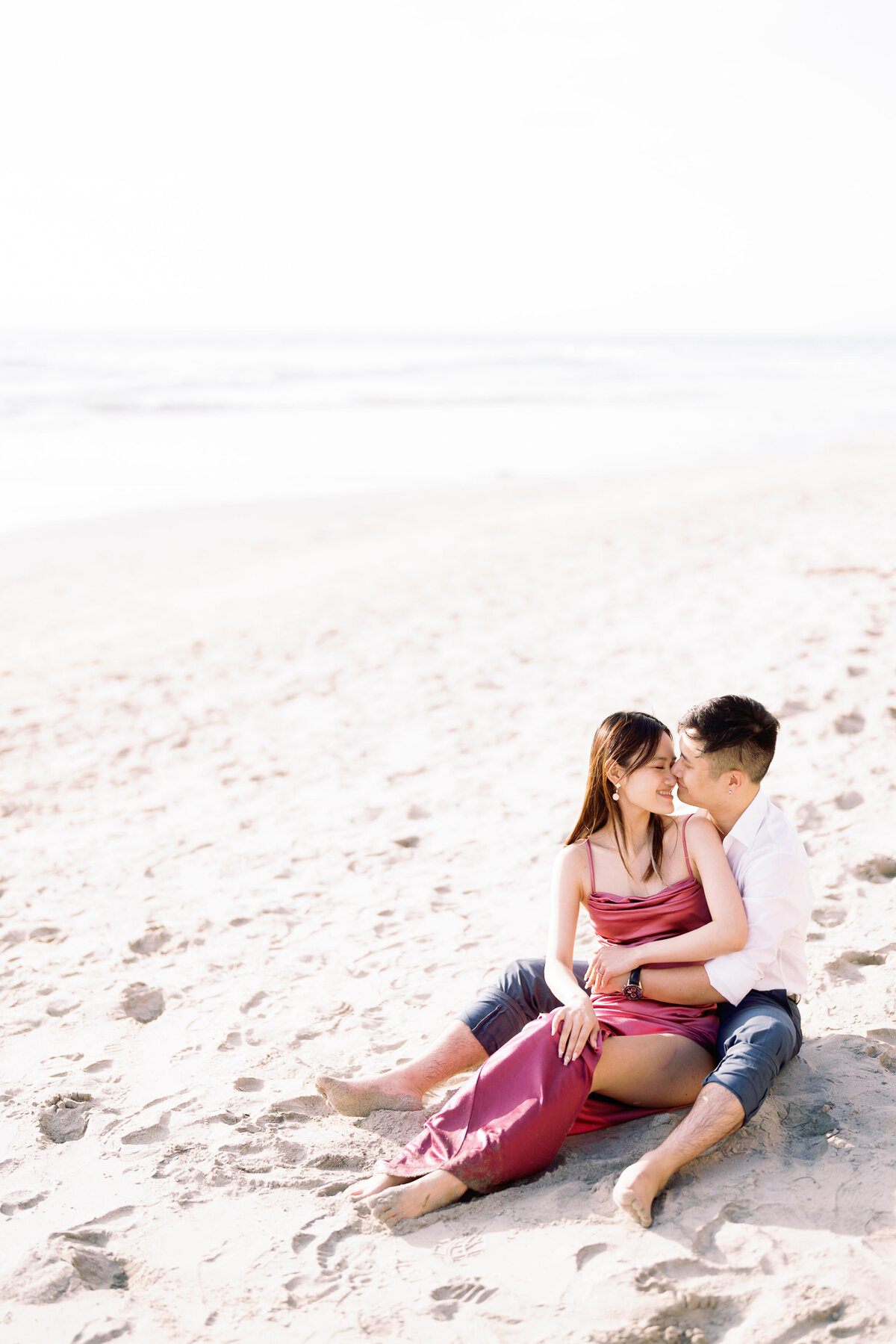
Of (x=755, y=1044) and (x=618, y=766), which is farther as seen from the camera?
(x=618, y=766)

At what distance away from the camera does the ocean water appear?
49.8 feet

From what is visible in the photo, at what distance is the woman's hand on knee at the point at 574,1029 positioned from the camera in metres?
2.54

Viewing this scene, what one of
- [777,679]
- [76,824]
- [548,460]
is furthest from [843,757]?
[548,460]

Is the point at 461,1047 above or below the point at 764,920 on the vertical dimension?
below

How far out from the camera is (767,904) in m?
2.79

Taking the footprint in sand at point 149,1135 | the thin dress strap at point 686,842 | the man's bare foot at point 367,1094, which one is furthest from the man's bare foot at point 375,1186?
the thin dress strap at point 686,842

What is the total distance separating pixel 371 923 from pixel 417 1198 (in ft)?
5.20

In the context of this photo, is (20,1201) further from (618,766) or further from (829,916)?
(829,916)

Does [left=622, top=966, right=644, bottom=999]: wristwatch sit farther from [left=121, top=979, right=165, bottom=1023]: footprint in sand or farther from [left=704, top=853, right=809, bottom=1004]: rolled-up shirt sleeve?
[left=121, top=979, right=165, bottom=1023]: footprint in sand

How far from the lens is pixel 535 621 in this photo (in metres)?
7.60

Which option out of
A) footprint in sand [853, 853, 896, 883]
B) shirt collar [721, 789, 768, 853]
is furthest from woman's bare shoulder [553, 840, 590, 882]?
footprint in sand [853, 853, 896, 883]

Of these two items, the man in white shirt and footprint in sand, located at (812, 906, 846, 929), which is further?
footprint in sand, located at (812, 906, 846, 929)

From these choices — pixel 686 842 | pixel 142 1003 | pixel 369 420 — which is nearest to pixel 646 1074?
pixel 686 842

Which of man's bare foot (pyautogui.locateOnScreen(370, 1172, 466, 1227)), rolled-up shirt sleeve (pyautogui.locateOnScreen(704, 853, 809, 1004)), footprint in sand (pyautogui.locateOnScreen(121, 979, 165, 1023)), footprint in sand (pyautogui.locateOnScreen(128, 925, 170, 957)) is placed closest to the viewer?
man's bare foot (pyautogui.locateOnScreen(370, 1172, 466, 1227))
